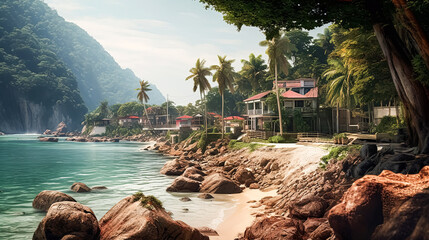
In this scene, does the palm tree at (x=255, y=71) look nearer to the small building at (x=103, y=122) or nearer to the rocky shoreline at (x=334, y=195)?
the rocky shoreline at (x=334, y=195)

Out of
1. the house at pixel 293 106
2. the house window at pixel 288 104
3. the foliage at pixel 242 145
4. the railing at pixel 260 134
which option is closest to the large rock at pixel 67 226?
the foliage at pixel 242 145

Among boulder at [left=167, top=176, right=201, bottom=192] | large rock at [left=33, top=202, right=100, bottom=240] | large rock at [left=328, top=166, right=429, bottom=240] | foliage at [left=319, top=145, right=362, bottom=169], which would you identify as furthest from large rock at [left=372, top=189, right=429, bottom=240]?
boulder at [left=167, top=176, right=201, bottom=192]

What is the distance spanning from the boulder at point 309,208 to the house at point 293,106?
35.0m

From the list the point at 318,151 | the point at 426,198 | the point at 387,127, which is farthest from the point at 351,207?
the point at 387,127

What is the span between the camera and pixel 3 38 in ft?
575

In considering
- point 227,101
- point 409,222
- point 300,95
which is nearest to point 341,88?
point 300,95

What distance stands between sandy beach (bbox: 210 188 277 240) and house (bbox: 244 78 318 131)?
27.3 metres

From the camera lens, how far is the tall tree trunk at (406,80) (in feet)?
47.1

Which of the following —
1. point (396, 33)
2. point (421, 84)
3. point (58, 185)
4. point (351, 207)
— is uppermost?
point (396, 33)

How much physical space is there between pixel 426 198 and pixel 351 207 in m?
1.81

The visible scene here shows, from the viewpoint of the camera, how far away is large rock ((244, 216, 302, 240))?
10.8 metres

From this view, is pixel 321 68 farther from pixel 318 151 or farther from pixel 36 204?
pixel 36 204

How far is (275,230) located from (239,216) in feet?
20.1

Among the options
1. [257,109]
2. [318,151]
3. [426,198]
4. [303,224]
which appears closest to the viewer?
[426,198]
